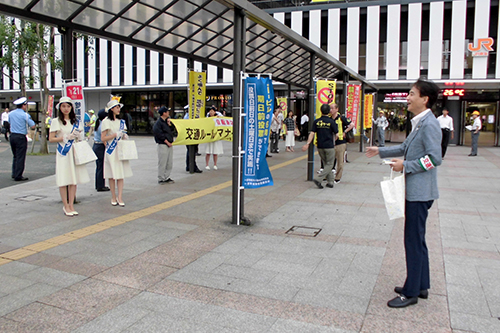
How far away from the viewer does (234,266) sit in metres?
4.59

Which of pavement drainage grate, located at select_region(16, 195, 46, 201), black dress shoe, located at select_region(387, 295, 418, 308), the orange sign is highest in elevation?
the orange sign

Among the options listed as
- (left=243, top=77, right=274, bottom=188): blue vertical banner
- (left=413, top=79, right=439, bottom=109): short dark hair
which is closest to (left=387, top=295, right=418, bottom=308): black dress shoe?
(left=413, top=79, right=439, bottom=109): short dark hair

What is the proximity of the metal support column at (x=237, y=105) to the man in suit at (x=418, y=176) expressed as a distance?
117 inches

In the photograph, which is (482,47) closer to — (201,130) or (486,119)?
(486,119)

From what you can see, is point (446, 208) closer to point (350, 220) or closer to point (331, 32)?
point (350, 220)

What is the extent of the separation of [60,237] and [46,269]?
1.20 m

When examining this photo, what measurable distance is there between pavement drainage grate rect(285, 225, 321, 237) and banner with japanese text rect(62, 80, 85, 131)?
12.4 ft

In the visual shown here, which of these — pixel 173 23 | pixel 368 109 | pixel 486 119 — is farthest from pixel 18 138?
pixel 486 119

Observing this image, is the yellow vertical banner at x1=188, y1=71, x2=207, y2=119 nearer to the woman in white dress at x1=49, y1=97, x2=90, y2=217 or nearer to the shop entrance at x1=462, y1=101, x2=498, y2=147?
the woman in white dress at x1=49, y1=97, x2=90, y2=217

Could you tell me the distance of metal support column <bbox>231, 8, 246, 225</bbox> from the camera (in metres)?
6.15

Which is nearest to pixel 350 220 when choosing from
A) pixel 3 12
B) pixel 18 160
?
pixel 3 12

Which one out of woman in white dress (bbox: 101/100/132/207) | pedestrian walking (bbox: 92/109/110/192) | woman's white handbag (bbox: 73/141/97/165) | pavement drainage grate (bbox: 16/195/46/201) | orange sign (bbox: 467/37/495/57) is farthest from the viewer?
orange sign (bbox: 467/37/495/57)

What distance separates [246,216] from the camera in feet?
22.4

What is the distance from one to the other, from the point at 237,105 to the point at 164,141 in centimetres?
411
